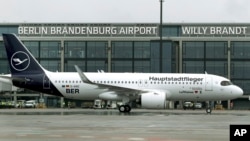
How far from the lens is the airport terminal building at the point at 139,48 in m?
93.6

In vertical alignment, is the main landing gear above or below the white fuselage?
below

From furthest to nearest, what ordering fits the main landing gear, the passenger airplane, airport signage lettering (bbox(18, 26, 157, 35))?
airport signage lettering (bbox(18, 26, 157, 35)), the passenger airplane, the main landing gear

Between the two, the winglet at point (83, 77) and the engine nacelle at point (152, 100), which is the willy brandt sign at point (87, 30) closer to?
the winglet at point (83, 77)

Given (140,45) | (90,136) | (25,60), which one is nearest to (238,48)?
(140,45)

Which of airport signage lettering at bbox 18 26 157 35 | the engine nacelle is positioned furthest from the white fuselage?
airport signage lettering at bbox 18 26 157 35

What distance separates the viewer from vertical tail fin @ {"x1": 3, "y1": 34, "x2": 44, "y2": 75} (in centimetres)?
4825

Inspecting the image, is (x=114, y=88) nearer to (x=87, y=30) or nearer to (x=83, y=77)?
(x=83, y=77)

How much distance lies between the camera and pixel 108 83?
48.2m

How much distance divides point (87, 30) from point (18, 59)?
4920cm

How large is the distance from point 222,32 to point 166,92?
50.2 meters

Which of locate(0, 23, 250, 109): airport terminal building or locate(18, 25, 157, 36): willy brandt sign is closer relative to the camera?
locate(0, 23, 250, 109): airport terminal building

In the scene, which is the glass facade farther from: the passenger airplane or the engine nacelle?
the engine nacelle

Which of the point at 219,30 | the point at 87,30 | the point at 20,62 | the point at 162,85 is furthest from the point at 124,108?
the point at 219,30

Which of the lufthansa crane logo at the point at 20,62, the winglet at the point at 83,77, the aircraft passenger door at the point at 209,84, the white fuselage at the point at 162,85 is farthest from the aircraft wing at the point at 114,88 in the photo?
the aircraft passenger door at the point at 209,84
